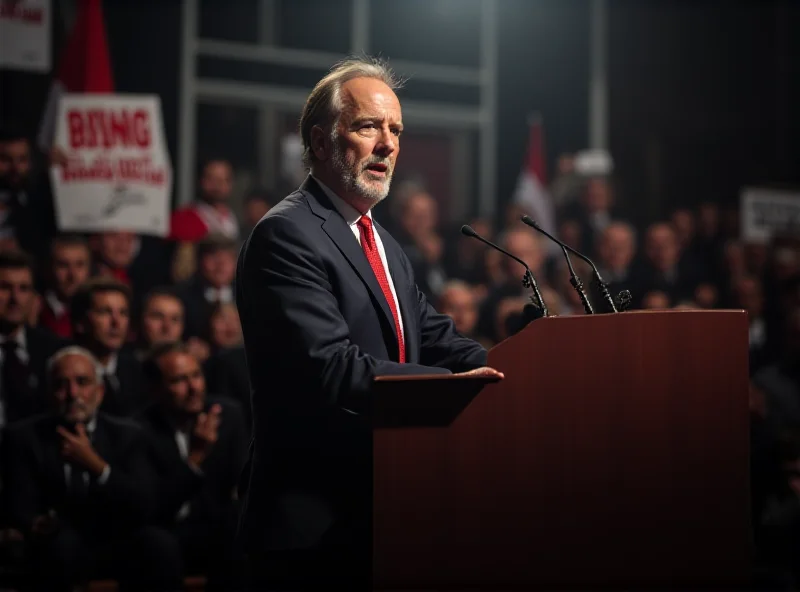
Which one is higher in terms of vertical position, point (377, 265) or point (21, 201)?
point (21, 201)

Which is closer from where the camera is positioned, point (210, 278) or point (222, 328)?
point (222, 328)

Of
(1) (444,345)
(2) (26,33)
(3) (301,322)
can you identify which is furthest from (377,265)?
(2) (26,33)

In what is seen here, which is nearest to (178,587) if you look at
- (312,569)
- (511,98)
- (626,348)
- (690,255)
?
(312,569)

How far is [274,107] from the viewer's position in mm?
9234

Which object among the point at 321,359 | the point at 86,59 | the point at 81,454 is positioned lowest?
the point at 81,454

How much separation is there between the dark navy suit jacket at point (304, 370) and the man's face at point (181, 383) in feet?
8.00

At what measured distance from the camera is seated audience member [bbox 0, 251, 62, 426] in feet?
16.0

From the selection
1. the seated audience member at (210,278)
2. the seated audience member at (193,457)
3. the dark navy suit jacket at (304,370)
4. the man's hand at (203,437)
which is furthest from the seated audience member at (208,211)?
the dark navy suit jacket at (304,370)

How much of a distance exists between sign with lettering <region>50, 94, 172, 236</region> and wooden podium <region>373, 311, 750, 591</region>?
411cm

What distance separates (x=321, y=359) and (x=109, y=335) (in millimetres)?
3120

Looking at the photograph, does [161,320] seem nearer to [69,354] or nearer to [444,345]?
[69,354]

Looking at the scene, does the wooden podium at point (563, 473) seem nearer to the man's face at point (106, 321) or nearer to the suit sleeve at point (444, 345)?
the suit sleeve at point (444, 345)

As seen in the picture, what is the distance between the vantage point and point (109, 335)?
5.01 m

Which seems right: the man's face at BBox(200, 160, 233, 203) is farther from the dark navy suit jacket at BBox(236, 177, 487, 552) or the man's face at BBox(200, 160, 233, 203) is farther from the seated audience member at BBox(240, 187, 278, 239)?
the dark navy suit jacket at BBox(236, 177, 487, 552)
